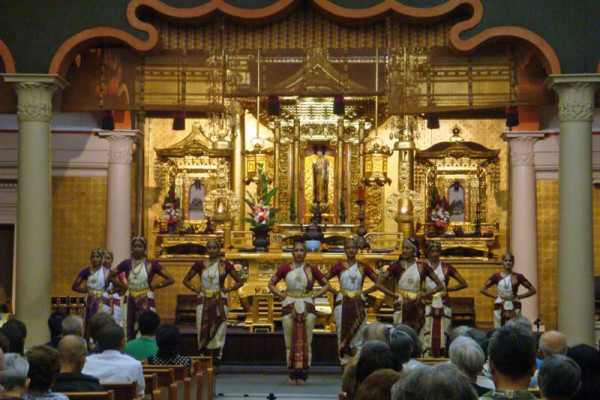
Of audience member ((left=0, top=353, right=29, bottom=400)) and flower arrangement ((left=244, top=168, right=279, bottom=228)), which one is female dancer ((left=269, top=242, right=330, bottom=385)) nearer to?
flower arrangement ((left=244, top=168, right=279, bottom=228))

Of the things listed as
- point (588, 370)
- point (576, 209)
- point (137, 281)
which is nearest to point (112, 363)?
point (588, 370)

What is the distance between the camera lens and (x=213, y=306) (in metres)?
13.5

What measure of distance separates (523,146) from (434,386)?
15.5 meters

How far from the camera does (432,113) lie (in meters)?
16.3

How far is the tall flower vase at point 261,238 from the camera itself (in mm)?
17000

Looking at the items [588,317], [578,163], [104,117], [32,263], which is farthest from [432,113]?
[32,263]

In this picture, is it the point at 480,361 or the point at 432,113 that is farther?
the point at 432,113

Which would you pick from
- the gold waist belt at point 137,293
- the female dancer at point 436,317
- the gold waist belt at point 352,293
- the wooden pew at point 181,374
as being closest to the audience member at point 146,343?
the wooden pew at point 181,374

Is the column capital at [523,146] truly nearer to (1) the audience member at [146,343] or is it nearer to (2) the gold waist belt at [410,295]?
(2) the gold waist belt at [410,295]

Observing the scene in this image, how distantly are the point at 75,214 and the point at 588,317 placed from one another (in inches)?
367

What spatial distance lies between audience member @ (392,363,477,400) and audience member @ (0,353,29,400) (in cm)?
266

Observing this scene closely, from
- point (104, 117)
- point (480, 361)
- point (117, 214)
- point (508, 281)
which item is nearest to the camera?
point (480, 361)

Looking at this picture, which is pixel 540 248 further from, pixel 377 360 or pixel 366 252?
pixel 377 360

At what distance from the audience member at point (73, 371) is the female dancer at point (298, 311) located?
6.32m
